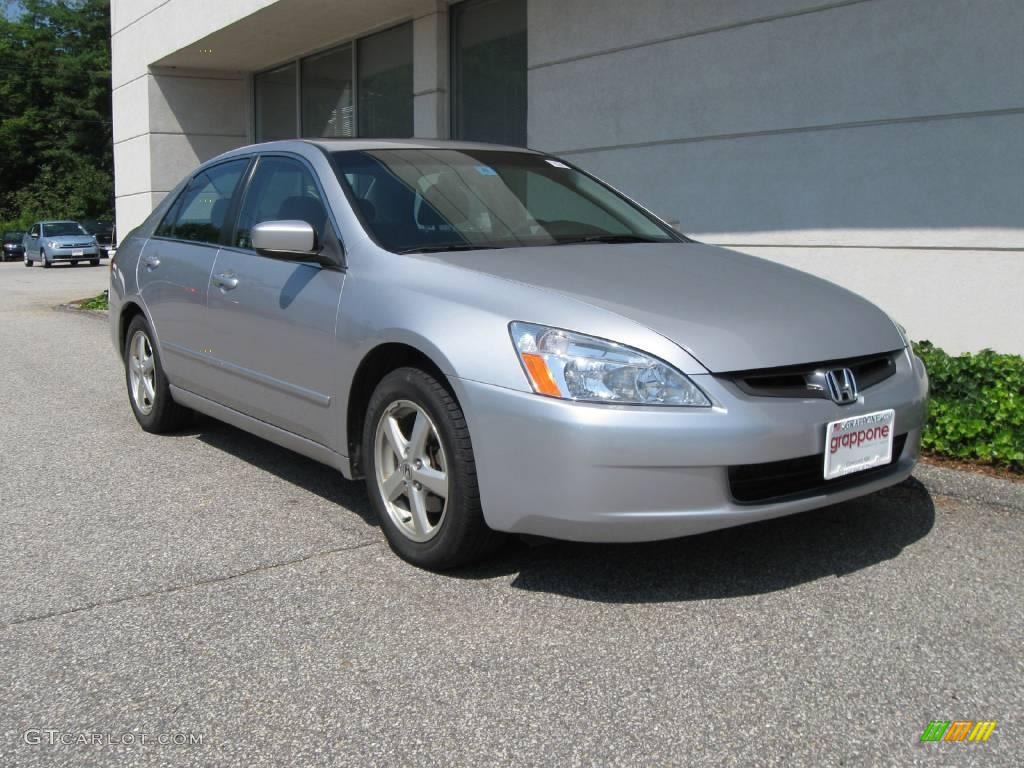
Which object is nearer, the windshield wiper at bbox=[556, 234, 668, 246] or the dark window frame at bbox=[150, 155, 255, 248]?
the windshield wiper at bbox=[556, 234, 668, 246]

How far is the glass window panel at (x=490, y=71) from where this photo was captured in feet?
34.5

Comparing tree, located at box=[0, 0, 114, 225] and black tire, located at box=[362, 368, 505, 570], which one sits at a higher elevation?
tree, located at box=[0, 0, 114, 225]

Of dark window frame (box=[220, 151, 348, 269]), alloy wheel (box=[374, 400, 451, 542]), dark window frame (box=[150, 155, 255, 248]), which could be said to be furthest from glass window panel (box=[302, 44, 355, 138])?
alloy wheel (box=[374, 400, 451, 542])

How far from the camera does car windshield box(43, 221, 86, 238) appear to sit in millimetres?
34750

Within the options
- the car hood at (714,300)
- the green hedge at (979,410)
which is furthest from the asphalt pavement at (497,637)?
the car hood at (714,300)

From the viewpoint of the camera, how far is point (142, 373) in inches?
245

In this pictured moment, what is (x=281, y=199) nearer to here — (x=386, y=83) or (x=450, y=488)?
(x=450, y=488)

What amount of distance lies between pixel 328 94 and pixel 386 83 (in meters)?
1.88

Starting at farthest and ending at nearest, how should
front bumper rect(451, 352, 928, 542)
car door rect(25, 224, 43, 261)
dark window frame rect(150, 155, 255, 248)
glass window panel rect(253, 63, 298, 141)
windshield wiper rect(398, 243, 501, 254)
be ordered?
car door rect(25, 224, 43, 261), glass window panel rect(253, 63, 298, 141), dark window frame rect(150, 155, 255, 248), windshield wiper rect(398, 243, 501, 254), front bumper rect(451, 352, 928, 542)

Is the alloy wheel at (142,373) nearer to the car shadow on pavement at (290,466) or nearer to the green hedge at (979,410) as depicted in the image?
the car shadow on pavement at (290,466)

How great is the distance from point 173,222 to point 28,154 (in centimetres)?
5832

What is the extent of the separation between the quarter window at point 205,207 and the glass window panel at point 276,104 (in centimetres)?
1037

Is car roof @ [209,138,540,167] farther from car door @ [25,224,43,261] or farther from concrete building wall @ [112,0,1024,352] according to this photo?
car door @ [25,224,43,261]

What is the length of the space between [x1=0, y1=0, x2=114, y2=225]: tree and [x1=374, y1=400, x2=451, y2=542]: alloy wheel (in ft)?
183
